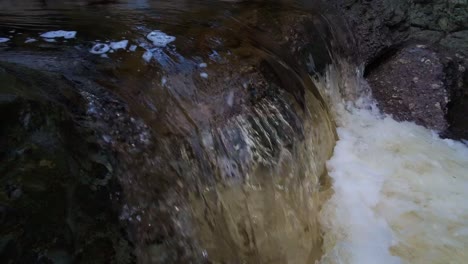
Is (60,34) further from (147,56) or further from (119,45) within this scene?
(147,56)

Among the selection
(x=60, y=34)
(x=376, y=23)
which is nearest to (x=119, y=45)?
(x=60, y=34)

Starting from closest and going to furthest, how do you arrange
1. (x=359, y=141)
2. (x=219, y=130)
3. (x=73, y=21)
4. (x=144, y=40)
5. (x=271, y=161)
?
(x=219, y=130)
(x=271, y=161)
(x=144, y=40)
(x=73, y=21)
(x=359, y=141)

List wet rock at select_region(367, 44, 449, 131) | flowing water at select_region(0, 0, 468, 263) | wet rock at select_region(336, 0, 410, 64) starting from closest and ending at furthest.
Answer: flowing water at select_region(0, 0, 468, 263) → wet rock at select_region(367, 44, 449, 131) → wet rock at select_region(336, 0, 410, 64)

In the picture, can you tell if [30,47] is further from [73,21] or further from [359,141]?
[359,141]

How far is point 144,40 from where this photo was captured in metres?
2.88

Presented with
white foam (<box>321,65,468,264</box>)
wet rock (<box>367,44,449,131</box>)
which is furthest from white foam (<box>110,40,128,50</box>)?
wet rock (<box>367,44,449,131</box>)

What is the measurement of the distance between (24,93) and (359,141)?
2.89m

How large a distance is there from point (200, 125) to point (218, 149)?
17cm

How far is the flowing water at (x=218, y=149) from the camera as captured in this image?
5.54ft

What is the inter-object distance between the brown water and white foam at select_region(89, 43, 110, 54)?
5 cm

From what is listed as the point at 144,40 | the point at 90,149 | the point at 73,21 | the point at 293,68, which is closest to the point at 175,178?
the point at 90,149

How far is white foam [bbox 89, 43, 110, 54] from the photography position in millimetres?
2612

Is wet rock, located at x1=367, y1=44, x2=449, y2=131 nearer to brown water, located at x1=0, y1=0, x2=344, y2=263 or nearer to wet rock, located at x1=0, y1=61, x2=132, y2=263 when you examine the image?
brown water, located at x1=0, y1=0, x2=344, y2=263

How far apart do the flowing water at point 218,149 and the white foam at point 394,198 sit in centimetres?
1
